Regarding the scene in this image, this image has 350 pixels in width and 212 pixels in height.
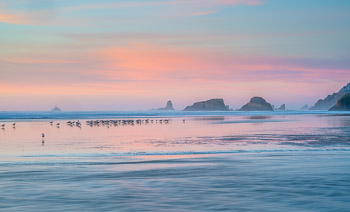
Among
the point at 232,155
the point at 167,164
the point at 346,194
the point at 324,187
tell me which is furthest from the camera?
the point at 232,155

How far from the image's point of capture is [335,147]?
24.0m

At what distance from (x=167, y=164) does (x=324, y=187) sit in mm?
7237

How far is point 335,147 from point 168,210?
17295 mm

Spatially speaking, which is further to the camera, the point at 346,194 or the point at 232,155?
the point at 232,155

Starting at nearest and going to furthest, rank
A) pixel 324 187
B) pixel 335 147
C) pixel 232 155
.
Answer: pixel 324 187 → pixel 232 155 → pixel 335 147

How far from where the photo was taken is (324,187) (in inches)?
482

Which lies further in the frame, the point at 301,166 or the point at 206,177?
the point at 301,166

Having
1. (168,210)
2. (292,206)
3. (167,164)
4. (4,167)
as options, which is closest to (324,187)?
(292,206)

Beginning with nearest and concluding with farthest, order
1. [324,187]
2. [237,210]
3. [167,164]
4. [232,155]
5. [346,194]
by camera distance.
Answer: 1. [237,210]
2. [346,194]
3. [324,187]
4. [167,164]
5. [232,155]

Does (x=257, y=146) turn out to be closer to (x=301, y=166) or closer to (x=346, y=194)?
(x=301, y=166)

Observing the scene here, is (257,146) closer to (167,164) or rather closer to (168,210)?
(167,164)

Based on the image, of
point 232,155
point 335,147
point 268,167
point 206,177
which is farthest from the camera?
point 335,147

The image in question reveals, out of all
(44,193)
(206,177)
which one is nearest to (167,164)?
(206,177)

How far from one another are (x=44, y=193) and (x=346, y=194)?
344 inches
